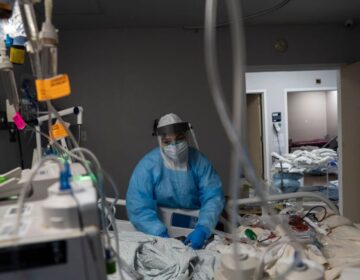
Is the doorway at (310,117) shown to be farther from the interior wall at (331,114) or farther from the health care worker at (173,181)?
the health care worker at (173,181)

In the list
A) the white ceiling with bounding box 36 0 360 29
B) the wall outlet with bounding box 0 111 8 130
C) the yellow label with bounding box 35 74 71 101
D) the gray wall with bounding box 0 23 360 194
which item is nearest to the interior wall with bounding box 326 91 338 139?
the gray wall with bounding box 0 23 360 194

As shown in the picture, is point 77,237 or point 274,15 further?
point 274,15

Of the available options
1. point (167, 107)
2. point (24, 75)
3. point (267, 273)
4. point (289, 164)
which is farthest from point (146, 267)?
point (289, 164)

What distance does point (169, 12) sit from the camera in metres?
2.55

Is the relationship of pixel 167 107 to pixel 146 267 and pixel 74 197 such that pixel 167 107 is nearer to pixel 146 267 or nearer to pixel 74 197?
pixel 146 267

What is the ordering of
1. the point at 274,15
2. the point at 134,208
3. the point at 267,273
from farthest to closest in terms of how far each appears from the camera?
the point at 274,15 < the point at 134,208 < the point at 267,273

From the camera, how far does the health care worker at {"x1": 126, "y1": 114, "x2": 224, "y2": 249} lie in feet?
6.49

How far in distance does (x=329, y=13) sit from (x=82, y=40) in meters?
2.38

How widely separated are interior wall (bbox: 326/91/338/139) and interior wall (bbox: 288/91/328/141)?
0.05 meters

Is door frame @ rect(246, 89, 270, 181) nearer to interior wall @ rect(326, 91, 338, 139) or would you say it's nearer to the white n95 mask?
interior wall @ rect(326, 91, 338, 139)

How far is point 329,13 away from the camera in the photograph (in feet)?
9.15

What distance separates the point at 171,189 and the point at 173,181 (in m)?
0.06

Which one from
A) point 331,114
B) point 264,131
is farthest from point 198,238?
point 331,114

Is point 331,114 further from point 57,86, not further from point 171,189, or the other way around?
point 57,86
